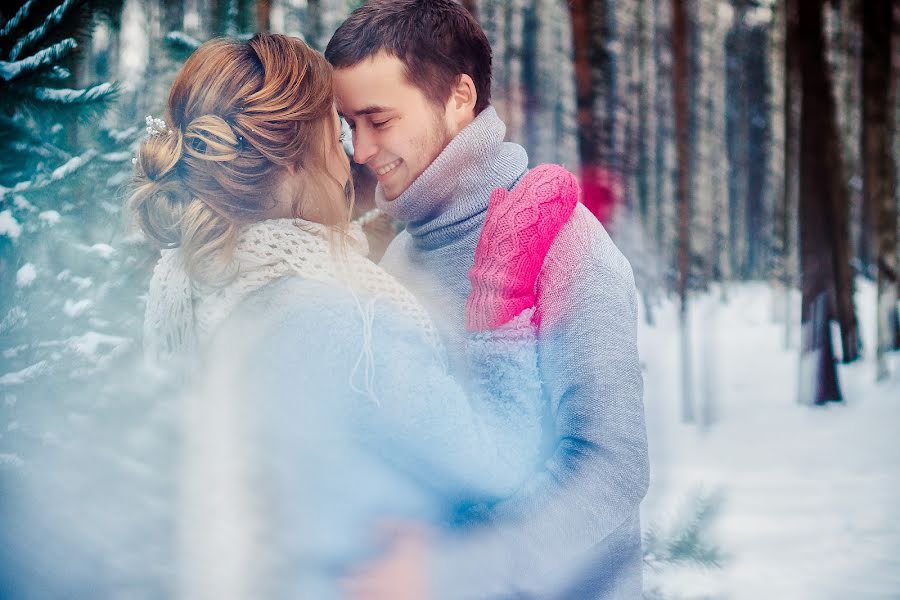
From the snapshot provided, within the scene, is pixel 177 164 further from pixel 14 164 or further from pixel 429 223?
pixel 14 164

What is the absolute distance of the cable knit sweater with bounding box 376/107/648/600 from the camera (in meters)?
1.31

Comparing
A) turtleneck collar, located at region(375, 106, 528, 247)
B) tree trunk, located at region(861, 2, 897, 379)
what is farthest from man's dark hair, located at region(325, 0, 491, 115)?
tree trunk, located at region(861, 2, 897, 379)

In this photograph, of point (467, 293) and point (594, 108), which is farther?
point (594, 108)

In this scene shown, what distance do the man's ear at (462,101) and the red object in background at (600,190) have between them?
2.55 metres

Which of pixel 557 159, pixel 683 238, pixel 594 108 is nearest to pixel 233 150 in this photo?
pixel 594 108

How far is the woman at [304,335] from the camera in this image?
1.29 meters

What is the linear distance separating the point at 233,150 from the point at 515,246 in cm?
54

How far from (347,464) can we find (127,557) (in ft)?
2.89

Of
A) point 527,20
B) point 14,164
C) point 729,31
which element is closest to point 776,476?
point 14,164

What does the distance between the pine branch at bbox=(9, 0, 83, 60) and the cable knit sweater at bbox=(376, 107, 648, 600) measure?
4.63 ft

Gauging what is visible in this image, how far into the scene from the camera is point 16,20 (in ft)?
6.48

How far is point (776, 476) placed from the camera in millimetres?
5676

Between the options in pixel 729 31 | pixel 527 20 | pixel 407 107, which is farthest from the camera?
pixel 729 31

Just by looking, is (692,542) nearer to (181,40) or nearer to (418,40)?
(418,40)
